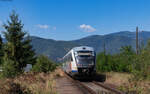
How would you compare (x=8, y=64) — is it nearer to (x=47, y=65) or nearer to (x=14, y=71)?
(x=14, y=71)

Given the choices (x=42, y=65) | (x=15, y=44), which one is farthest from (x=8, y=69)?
(x=42, y=65)

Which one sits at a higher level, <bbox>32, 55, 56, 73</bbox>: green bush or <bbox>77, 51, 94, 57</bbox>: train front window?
<bbox>77, 51, 94, 57</bbox>: train front window

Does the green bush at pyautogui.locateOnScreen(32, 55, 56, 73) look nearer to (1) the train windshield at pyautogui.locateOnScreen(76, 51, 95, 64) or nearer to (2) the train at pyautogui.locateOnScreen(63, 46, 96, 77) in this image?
(2) the train at pyautogui.locateOnScreen(63, 46, 96, 77)

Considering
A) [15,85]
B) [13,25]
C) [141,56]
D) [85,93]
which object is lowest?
[85,93]

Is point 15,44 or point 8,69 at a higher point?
point 15,44

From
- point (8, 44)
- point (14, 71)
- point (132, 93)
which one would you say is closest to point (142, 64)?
point (132, 93)

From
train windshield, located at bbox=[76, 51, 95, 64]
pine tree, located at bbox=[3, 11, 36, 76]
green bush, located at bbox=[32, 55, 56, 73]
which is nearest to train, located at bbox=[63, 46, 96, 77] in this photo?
train windshield, located at bbox=[76, 51, 95, 64]

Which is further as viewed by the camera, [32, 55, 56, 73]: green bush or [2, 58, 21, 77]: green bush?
[32, 55, 56, 73]: green bush

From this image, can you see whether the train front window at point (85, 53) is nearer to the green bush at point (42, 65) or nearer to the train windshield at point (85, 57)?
the train windshield at point (85, 57)

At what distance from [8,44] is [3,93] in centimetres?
1497

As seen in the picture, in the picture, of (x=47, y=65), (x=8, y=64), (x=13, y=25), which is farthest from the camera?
(x=47, y=65)

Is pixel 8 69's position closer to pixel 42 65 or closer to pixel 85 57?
pixel 85 57

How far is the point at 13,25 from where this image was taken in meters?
24.9

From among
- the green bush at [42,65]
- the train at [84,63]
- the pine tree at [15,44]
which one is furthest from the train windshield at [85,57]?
the green bush at [42,65]
